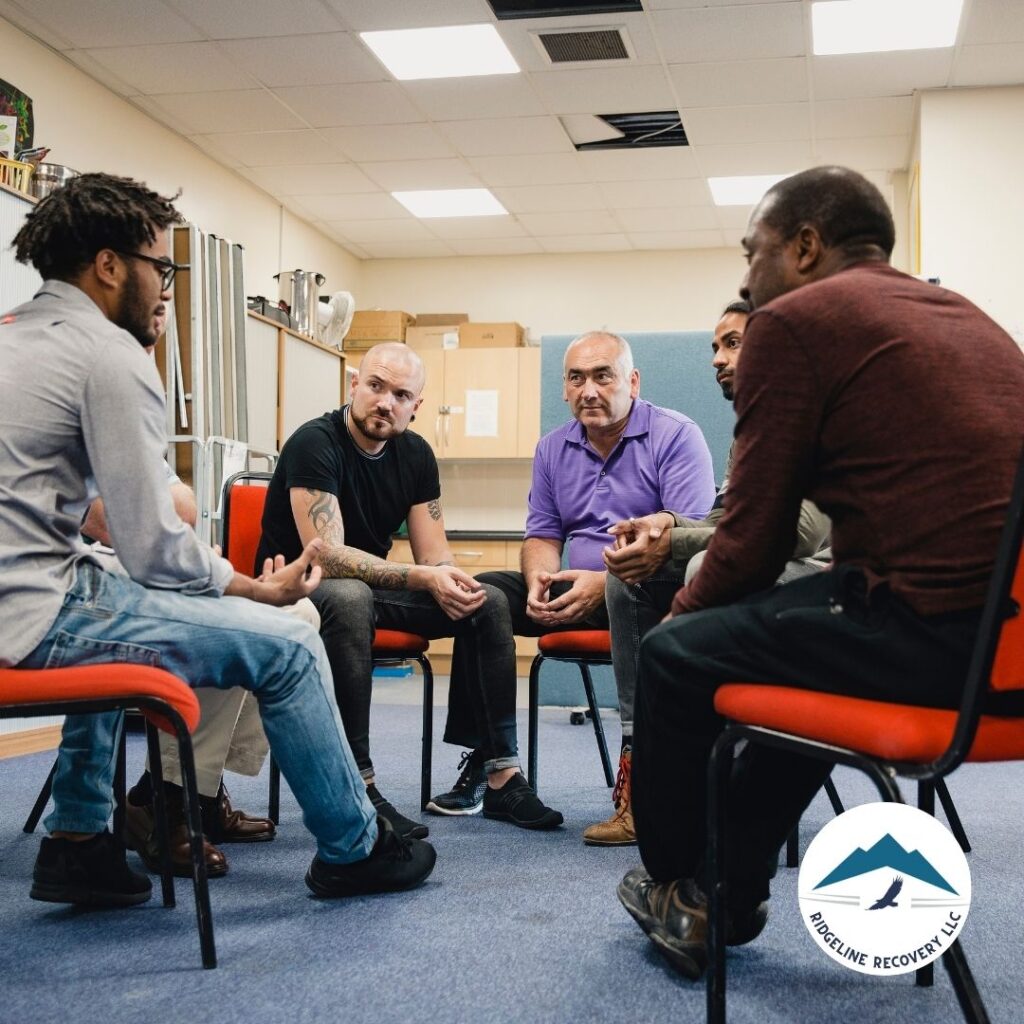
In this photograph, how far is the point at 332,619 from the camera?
229 cm

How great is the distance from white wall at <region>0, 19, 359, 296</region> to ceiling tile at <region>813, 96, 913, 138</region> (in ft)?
10.5

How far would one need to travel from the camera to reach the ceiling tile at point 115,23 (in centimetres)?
445

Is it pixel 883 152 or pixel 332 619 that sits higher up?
pixel 883 152

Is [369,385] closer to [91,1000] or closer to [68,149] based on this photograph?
[91,1000]

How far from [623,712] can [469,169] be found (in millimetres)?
4683

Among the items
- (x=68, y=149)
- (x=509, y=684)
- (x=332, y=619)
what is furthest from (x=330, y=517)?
(x=68, y=149)

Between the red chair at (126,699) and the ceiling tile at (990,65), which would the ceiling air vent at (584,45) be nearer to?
the ceiling tile at (990,65)

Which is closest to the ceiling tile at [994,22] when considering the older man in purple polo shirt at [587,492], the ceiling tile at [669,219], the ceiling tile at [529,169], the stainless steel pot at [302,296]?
the ceiling tile at [529,169]

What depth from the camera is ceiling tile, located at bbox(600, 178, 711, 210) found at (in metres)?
6.55

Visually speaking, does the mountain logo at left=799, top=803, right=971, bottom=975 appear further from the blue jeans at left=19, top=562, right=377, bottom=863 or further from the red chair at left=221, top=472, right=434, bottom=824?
the red chair at left=221, top=472, right=434, bottom=824

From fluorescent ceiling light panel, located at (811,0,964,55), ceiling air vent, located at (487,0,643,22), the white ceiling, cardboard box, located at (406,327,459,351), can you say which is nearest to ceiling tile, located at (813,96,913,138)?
the white ceiling

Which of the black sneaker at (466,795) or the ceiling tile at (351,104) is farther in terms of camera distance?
the ceiling tile at (351,104)

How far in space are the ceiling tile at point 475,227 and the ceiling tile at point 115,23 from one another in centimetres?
269

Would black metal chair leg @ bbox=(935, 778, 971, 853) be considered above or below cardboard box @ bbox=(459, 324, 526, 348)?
below
